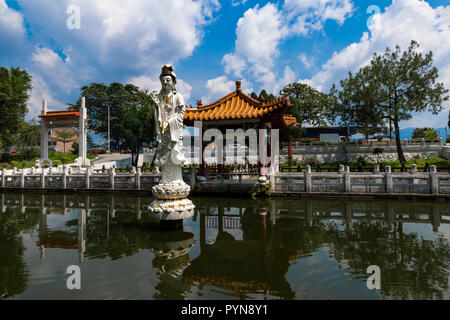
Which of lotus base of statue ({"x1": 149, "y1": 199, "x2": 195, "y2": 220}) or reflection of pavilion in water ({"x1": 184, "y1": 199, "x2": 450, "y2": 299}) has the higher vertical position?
lotus base of statue ({"x1": 149, "y1": 199, "x2": 195, "y2": 220})

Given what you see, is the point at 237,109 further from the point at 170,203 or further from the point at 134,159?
the point at 134,159

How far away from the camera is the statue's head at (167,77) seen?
7.16 metres

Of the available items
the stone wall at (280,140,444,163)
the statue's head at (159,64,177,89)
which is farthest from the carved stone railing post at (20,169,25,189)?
the stone wall at (280,140,444,163)

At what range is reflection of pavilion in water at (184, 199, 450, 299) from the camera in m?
4.25

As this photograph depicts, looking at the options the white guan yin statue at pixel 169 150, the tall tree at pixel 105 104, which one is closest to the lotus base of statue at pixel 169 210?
the white guan yin statue at pixel 169 150

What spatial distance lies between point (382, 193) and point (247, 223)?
24.5 ft

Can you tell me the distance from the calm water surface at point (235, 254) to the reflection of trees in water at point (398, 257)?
0.8 inches

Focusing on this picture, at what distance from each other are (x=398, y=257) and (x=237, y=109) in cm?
997

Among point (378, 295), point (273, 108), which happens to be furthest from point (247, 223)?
point (273, 108)

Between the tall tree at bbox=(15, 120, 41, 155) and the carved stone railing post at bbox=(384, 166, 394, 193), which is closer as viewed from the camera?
the carved stone railing post at bbox=(384, 166, 394, 193)

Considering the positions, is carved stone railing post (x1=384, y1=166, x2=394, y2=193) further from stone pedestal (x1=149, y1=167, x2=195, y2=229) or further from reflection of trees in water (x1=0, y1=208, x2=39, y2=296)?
reflection of trees in water (x1=0, y1=208, x2=39, y2=296)

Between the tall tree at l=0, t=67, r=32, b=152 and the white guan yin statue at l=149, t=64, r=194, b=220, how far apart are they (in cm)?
3156

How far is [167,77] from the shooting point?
23.4ft

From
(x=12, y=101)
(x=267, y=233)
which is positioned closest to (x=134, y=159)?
(x=12, y=101)
